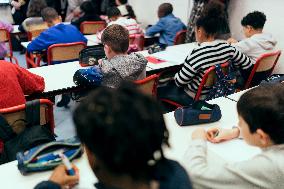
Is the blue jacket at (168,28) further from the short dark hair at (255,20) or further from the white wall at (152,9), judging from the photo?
the short dark hair at (255,20)

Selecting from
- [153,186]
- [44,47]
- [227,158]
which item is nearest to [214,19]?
[227,158]

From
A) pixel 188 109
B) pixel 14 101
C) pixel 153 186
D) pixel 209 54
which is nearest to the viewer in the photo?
pixel 153 186

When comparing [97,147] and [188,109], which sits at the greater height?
[97,147]

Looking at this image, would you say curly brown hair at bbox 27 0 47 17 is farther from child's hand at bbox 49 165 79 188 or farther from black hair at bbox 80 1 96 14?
child's hand at bbox 49 165 79 188

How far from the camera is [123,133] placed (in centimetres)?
76

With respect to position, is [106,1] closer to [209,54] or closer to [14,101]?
[209,54]

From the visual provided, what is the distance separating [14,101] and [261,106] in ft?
4.77

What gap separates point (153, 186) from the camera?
92 cm

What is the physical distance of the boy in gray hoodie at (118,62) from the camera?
2.41 meters

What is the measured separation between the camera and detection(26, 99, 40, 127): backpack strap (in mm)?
1846

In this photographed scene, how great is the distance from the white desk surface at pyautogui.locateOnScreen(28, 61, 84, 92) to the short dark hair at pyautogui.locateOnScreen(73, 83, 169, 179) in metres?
1.80

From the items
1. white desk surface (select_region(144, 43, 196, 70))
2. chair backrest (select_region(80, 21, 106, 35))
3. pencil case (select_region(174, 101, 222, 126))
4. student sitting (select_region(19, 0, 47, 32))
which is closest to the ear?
pencil case (select_region(174, 101, 222, 126))

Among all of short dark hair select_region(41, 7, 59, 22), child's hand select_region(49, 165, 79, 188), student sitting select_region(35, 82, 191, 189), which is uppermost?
student sitting select_region(35, 82, 191, 189)

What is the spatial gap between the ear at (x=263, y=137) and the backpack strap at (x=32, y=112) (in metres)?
1.17
